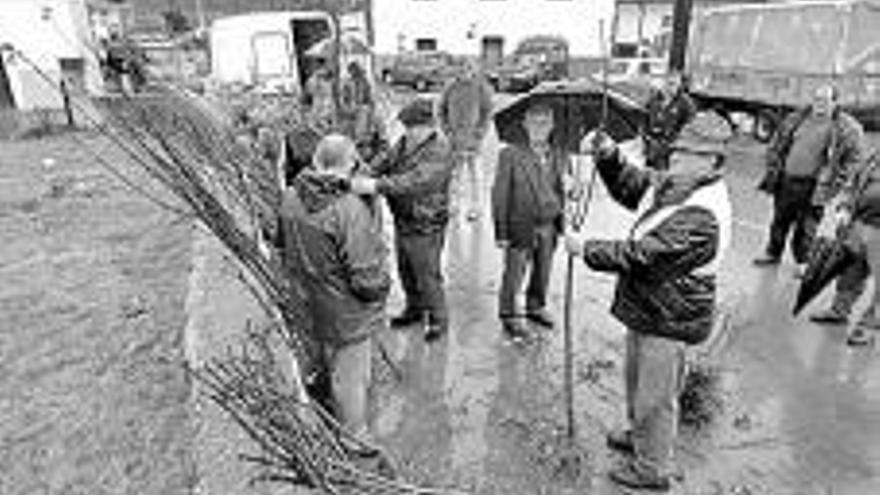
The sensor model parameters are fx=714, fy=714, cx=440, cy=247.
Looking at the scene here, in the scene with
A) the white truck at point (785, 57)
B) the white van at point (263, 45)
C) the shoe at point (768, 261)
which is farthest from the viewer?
the white van at point (263, 45)

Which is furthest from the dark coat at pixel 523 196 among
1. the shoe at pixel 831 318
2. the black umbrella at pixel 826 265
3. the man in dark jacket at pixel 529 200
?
the shoe at pixel 831 318

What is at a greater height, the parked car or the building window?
the building window

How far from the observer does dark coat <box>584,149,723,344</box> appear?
9.90 ft

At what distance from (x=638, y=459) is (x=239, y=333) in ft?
7.44

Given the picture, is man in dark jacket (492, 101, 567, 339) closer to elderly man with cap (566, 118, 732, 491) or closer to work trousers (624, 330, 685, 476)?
elderly man with cap (566, 118, 732, 491)

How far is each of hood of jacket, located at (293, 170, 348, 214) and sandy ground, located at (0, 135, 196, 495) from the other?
1.51 metres

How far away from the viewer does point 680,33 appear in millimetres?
17875

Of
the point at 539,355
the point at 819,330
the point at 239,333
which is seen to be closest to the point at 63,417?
the point at 239,333

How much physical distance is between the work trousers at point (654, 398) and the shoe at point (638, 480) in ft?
0.10

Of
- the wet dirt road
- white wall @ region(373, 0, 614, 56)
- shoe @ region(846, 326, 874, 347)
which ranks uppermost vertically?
white wall @ region(373, 0, 614, 56)

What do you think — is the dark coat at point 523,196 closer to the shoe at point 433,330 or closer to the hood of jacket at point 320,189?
the shoe at point 433,330

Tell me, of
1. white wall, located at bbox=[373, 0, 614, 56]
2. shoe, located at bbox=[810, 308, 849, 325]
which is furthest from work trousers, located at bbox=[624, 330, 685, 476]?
white wall, located at bbox=[373, 0, 614, 56]

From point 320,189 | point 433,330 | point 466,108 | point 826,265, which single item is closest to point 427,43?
point 466,108

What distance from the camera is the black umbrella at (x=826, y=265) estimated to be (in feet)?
16.7
